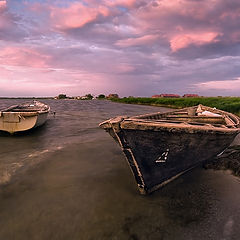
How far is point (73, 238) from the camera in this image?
3.36m

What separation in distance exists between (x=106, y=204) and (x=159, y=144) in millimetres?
1987

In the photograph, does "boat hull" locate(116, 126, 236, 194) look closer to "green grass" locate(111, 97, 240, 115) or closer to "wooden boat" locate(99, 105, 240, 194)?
"wooden boat" locate(99, 105, 240, 194)

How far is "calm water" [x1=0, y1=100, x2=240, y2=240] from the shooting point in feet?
11.5

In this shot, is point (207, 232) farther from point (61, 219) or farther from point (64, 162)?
point (64, 162)

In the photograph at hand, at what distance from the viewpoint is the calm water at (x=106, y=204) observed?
351cm

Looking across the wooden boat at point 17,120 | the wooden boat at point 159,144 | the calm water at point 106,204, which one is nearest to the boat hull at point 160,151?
the wooden boat at point 159,144

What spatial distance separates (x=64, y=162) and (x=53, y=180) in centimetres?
152

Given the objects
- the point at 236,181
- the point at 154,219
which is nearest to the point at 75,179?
the point at 154,219

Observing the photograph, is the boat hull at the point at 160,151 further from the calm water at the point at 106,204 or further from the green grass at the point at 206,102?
the green grass at the point at 206,102

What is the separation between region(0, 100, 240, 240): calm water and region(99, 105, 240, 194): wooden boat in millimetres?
591

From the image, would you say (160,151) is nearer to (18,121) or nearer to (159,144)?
(159,144)

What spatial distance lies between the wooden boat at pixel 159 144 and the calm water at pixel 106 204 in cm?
59

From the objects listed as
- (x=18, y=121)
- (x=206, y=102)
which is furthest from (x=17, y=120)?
(x=206, y=102)

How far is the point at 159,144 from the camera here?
13.5ft
